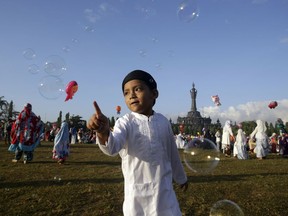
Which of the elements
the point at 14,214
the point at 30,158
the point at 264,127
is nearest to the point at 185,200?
the point at 14,214

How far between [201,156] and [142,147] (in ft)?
8.34

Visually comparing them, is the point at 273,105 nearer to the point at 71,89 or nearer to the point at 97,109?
the point at 71,89

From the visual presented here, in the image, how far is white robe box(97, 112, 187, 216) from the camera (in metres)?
2.52

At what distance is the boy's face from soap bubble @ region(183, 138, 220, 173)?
7.59ft

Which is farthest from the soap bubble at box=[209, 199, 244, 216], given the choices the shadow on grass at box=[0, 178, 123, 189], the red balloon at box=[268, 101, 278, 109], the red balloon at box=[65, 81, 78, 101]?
the red balloon at box=[268, 101, 278, 109]

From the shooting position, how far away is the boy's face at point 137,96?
9.30ft

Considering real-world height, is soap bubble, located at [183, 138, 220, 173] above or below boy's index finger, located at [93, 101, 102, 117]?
below

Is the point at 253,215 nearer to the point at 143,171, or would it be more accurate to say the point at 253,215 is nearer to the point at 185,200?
the point at 185,200

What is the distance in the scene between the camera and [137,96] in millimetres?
2844

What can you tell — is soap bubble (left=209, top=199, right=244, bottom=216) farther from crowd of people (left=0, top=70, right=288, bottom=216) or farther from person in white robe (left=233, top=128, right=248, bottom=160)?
person in white robe (left=233, top=128, right=248, bottom=160)

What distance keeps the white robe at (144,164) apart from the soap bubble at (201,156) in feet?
6.71

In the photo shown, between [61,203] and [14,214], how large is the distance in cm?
97

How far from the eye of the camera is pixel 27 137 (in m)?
12.6

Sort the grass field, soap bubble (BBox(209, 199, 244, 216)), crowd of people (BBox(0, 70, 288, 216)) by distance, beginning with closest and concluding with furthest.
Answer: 1. crowd of people (BBox(0, 70, 288, 216))
2. soap bubble (BBox(209, 199, 244, 216))
3. the grass field
